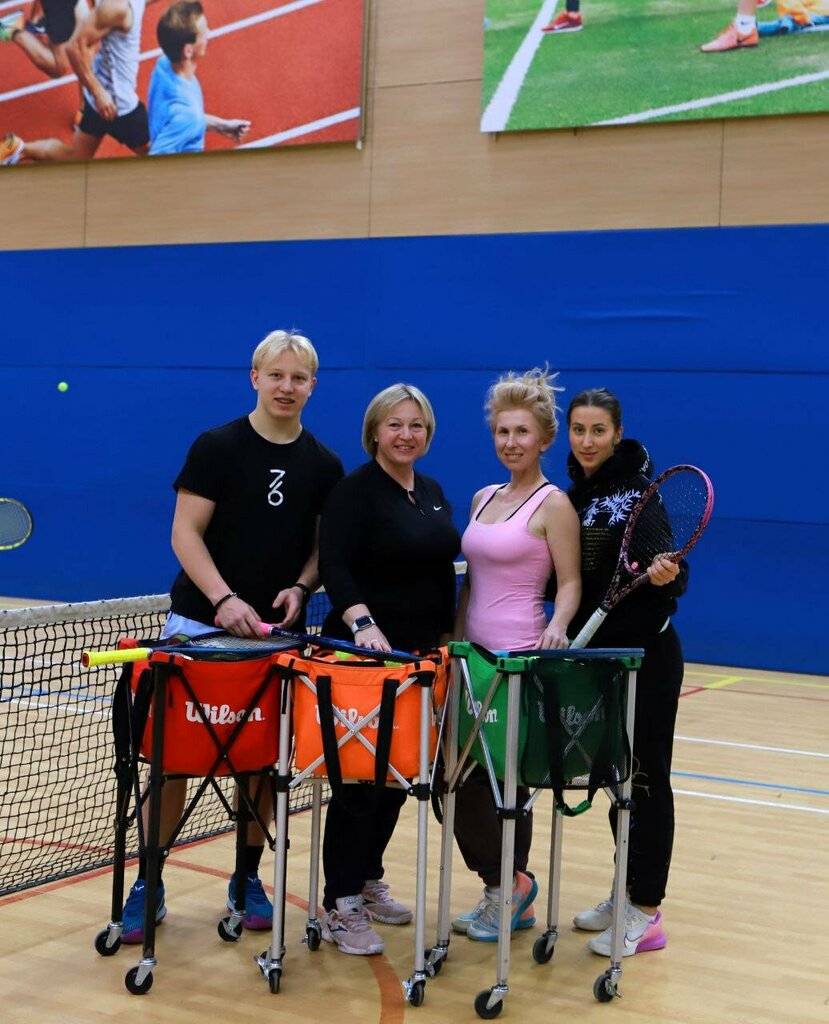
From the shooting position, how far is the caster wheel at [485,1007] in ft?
10.6

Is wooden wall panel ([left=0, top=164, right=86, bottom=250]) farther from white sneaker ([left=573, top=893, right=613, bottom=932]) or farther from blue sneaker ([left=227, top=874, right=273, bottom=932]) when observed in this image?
white sneaker ([left=573, top=893, right=613, bottom=932])

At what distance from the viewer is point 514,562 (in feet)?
12.0

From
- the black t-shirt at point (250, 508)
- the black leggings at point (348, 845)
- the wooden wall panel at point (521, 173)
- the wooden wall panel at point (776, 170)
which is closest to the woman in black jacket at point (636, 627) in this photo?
the black leggings at point (348, 845)

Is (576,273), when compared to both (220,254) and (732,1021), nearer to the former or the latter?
(220,254)

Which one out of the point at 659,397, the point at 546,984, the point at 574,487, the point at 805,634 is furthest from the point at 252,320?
the point at 546,984

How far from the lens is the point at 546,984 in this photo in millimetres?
3506

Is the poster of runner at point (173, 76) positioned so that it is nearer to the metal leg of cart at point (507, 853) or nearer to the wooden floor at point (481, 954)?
the wooden floor at point (481, 954)

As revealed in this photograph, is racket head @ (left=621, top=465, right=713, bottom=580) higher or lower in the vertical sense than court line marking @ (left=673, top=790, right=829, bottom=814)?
higher

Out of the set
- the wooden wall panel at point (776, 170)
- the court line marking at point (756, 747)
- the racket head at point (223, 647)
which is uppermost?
the wooden wall panel at point (776, 170)

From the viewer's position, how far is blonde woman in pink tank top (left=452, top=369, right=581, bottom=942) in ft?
11.9

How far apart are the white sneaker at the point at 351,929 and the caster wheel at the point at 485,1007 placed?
0.48 m

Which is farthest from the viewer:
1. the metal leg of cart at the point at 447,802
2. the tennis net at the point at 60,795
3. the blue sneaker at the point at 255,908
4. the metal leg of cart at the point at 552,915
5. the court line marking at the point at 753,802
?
the court line marking at the point at 753,802

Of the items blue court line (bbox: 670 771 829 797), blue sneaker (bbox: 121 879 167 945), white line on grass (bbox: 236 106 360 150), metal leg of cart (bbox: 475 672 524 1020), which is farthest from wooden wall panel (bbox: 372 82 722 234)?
blue sneaker (bbox: 121 879 167 945)

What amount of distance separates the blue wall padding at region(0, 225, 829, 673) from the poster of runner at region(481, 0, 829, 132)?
0.94 meters
